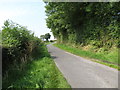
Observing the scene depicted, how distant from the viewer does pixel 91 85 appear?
3.78m

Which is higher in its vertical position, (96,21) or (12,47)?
(96,21)

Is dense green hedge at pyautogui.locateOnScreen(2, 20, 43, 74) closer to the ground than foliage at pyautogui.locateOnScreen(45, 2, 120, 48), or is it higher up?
closer to the ground

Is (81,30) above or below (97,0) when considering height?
below

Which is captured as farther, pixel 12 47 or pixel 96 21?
pixel 96 21

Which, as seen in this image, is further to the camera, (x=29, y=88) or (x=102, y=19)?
(x=102, y=19)

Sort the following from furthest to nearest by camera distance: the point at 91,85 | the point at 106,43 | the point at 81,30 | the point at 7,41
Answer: the point at 81,30, the point at 106,43, the point at 7,41, the point at 91,85

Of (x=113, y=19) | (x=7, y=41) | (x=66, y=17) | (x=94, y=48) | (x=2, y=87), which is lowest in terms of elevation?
(x=2, y=87)

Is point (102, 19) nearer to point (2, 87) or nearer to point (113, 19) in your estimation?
point (113, 19)

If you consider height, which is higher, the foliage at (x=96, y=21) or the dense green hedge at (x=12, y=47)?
the foliage at (x=96, y=21)

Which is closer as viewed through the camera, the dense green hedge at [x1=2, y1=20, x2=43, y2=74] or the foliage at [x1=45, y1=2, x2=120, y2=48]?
the dense green hedge at [x1=2, y1=20, x2=43, y2=74]

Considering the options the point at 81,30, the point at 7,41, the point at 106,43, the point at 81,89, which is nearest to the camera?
the point at 81,89

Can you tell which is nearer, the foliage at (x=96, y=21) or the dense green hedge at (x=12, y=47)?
the dense green hedge at (x=12, y=47)

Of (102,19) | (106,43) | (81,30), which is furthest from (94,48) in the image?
(81,30)

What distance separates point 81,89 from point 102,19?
9.51 meters
